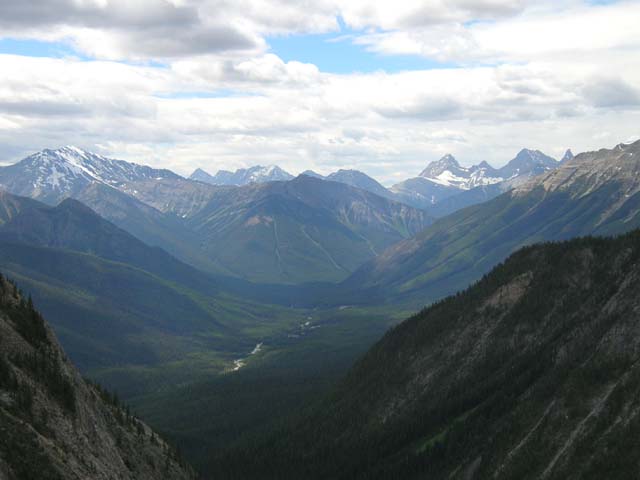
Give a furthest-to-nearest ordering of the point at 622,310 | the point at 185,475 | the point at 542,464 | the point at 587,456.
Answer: the point at 622,310
the point at 185,475
the point at 542,464
the point at 587,456

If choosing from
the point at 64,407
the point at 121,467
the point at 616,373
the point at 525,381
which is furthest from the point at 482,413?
the point at 64,407

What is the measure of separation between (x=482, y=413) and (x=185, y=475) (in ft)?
272

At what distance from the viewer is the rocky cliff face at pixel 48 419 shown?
283ft

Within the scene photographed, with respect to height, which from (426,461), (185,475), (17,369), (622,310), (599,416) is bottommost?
(426,461)

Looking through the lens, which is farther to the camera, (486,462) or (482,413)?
(482,413)

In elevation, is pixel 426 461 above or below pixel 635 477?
below

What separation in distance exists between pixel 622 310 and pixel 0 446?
158966mm

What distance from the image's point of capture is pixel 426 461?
193625 mm

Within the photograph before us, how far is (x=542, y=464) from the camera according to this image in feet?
→ 483

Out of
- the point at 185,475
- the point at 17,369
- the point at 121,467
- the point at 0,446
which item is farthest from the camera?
the point at 185,475

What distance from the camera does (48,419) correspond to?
330 ft

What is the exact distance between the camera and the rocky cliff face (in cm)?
8625

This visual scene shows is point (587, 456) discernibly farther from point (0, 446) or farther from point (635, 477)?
point (0, 446)

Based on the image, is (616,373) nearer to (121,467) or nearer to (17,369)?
(121,467)
